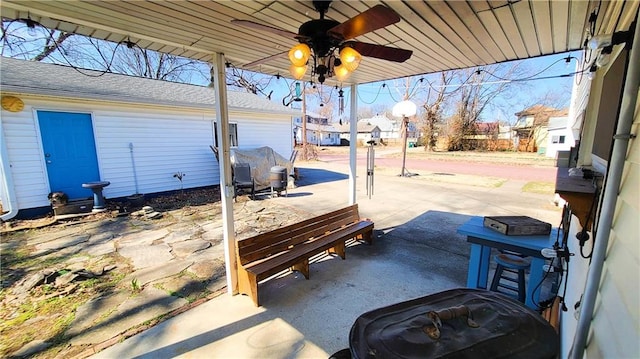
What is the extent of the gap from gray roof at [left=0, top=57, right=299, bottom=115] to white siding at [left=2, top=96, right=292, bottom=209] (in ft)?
1.12

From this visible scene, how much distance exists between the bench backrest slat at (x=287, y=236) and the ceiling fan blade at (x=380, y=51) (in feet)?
7.94

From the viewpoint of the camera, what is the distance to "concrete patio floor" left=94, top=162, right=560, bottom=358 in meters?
2.44

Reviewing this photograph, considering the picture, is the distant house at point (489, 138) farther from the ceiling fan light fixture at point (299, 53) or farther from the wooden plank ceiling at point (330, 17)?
the ceiling fan light fixture at point (299, 53)

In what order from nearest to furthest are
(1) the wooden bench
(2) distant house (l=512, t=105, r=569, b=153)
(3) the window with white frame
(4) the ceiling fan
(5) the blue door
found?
(4) the ceiling fan → (1) the wooden bench → (5) the blue door → (3) the window with white frame → (2) distant house (l=512, t=105, r=569, b=153)

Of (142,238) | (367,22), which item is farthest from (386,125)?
(367,22)

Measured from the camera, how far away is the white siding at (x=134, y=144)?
618 cm

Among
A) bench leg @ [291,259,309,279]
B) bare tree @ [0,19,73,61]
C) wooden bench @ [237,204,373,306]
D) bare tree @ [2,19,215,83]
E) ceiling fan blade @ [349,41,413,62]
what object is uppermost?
bare tree @ [2,19,215,83]

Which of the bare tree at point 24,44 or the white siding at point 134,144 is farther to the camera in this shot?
the bare tree at point 24,44

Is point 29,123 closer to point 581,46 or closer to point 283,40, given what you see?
point 283,40

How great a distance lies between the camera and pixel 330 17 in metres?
2.50

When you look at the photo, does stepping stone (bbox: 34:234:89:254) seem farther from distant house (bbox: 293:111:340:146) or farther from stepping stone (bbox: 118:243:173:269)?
distant house (bbox: 293:111:340:146)

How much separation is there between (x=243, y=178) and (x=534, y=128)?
2807 cm

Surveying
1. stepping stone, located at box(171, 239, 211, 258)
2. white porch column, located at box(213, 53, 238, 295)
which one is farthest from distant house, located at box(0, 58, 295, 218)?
white porch column, located at box(213, 53, 238, 295)

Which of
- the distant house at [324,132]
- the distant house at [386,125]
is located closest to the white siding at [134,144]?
the distant house at [324,132]
